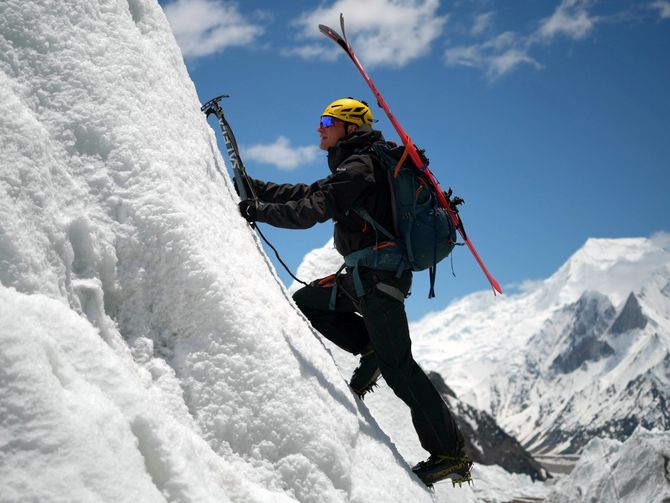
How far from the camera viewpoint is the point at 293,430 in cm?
522

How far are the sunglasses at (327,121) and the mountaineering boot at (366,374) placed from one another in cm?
244

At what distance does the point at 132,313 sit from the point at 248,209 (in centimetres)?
218

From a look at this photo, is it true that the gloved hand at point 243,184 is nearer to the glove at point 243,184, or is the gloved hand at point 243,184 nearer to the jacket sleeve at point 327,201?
the glove at point 243,184

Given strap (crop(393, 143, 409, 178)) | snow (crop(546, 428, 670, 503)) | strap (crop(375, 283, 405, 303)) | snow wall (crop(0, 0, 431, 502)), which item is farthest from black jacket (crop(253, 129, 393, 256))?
snow (crop(546, 428, 670, 503))

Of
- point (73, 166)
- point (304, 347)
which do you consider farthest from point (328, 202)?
point (73, 166)

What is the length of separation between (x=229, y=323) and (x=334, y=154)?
2.73m

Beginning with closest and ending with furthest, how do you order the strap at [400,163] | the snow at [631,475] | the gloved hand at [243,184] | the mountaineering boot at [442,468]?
1. the strap at [400,163]
2. the mountaineering boot at [442,468]
3. the gloved hand at [243,184]
4. the snow at [631,475]

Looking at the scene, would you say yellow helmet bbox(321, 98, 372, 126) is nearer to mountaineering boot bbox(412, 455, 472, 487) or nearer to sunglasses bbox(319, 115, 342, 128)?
sunglasses bbox(319, 115, 342, 128)

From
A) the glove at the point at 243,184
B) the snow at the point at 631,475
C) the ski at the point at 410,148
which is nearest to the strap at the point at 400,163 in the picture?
the ski at the point at 410,148

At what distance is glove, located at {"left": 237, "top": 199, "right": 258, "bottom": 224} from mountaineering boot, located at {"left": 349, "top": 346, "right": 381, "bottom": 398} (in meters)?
2.08

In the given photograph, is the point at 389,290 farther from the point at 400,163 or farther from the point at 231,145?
the point at 231,145

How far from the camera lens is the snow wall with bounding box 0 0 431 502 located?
3.60m

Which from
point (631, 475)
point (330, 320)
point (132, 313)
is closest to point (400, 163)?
point (330, 320)

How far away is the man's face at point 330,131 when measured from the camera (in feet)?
24.6
